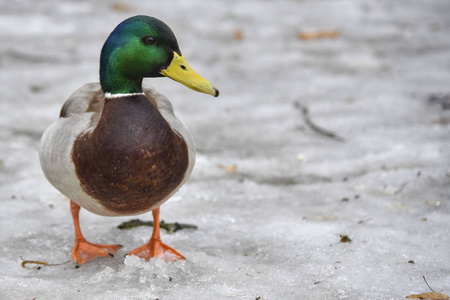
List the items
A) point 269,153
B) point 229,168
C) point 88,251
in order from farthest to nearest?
point 269,153, point 229,168, point 88,251

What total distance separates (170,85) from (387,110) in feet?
6.72

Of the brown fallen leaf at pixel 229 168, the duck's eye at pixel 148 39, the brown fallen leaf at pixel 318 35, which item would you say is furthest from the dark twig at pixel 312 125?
the duck's eye at pixel 148 39

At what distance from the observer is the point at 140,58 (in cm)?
269

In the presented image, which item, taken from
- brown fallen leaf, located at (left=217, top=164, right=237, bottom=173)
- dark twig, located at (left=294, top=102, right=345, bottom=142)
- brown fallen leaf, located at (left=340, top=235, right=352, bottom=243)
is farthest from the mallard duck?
dark twig, located at (left=294, top=102, right=345, bottom=142)

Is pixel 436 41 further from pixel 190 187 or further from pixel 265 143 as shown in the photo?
pixel 190 187

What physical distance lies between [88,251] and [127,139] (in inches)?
28.4

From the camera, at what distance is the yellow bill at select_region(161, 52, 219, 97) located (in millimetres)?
2651

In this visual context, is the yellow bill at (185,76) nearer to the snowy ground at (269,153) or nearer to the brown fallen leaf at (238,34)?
the snowy ground at (269,153)

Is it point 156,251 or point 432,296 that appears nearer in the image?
point 432,296

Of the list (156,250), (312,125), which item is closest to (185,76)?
(156,250)

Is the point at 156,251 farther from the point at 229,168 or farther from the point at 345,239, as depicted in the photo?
the point at 229,168

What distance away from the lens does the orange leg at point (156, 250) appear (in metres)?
2.96

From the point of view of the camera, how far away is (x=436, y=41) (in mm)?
6285

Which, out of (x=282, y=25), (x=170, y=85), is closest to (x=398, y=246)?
(x=170, y=85)
